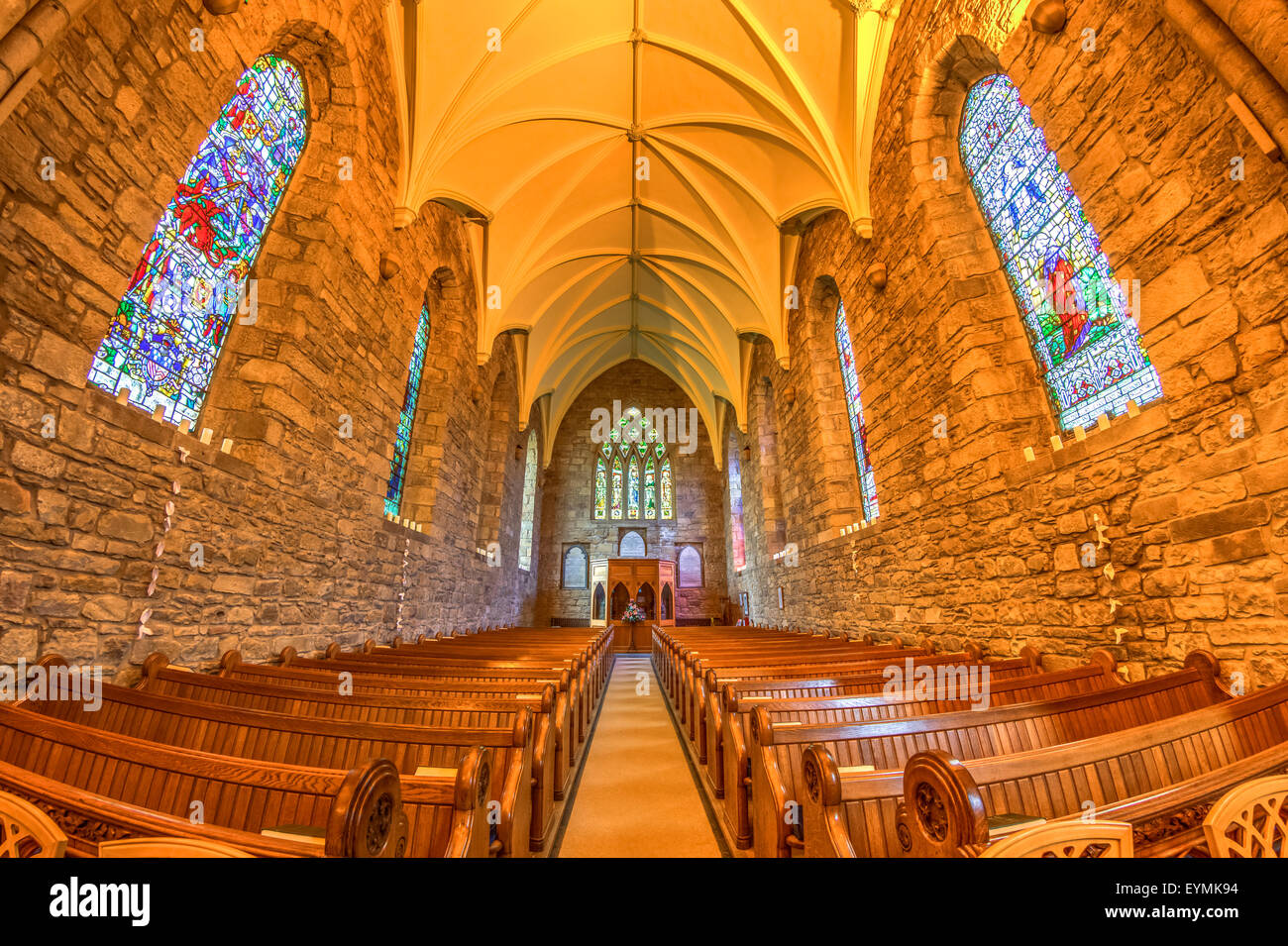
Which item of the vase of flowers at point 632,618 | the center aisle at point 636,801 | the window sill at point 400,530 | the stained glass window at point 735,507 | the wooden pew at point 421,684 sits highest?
the stained glass window at point 735,507

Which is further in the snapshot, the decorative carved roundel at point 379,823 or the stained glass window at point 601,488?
the stained glass window at point 601,488

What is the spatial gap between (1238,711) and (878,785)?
5.58 ft

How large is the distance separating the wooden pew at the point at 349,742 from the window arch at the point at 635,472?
602 inches

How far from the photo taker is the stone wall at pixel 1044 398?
2512 millimetres

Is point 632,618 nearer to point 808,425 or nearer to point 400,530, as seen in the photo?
point 808,425

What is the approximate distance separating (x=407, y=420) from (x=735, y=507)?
10634 millimetres

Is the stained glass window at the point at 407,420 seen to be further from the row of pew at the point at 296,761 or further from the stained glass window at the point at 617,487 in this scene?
the stained glass window at the point at 617,487

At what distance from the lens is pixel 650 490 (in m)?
18.0

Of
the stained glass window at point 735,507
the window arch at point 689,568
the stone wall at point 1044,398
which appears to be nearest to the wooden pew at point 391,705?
the stone wall at point 1044,398

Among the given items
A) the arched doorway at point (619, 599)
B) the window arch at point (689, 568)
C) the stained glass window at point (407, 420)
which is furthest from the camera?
the window arch at point (689, 568)

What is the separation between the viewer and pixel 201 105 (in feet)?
11.0

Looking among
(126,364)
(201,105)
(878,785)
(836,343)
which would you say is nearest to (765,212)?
(836,343)

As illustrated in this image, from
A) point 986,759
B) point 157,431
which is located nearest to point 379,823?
point 986,759

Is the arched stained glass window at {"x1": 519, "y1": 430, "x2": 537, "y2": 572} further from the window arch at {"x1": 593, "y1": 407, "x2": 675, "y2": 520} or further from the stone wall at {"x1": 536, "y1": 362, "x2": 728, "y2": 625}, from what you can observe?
the window arch at {"x1": 593, "y1": 407, "x2": 675, "y2": 520}
